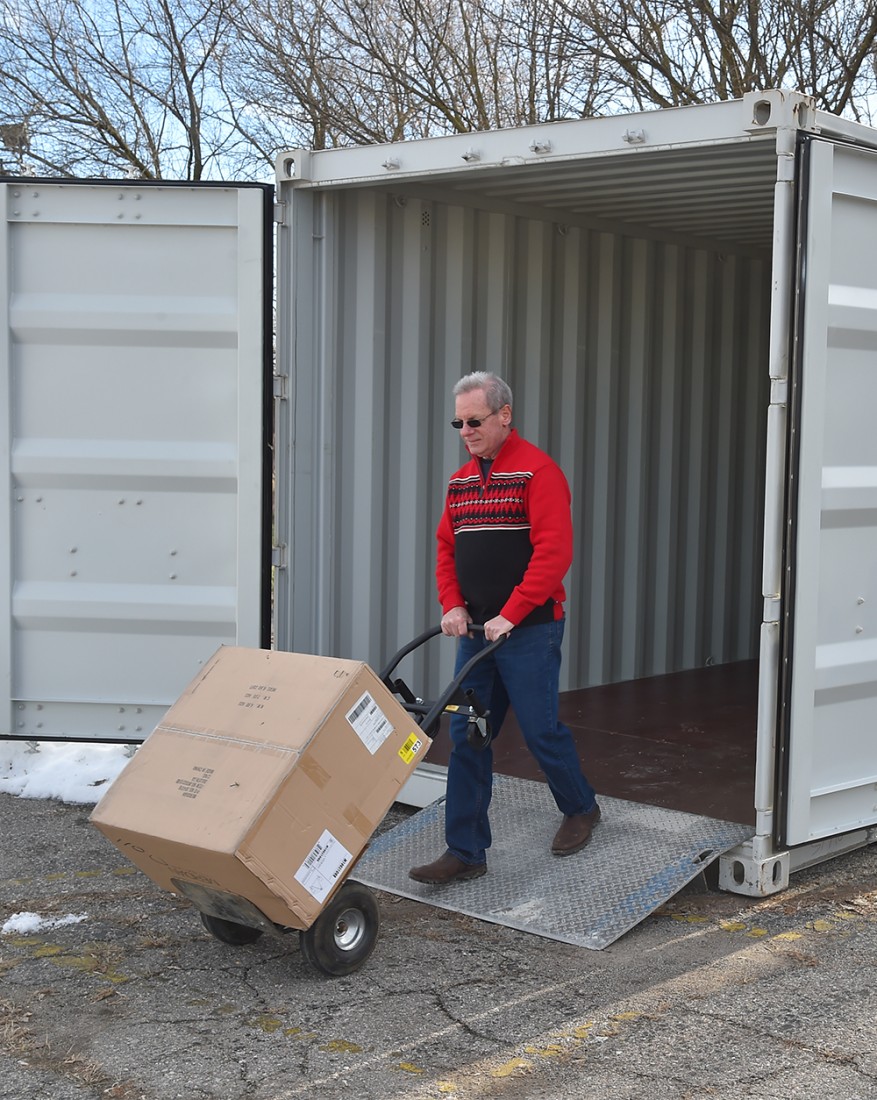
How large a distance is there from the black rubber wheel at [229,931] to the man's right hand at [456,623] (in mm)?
1204

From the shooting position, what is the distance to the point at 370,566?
653 cm

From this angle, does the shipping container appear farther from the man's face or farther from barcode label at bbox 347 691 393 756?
barcode label at bbox 347 691 393 756

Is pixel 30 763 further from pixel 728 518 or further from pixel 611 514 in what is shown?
pixel 728 518

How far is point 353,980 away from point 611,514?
427 centimetres

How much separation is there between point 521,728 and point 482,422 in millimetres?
1105

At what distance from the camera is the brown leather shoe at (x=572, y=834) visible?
17.1 ft

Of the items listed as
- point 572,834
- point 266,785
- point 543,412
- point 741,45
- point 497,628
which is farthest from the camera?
point 741,45

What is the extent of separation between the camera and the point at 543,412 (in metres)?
7.56

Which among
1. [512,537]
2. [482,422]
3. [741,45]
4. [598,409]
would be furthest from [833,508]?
[741,45]

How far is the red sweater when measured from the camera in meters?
4.81

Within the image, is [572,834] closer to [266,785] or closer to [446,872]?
[446,872]

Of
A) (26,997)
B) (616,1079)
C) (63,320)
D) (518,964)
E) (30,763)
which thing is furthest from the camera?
(30,763)

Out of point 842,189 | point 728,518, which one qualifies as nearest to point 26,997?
point 842,189

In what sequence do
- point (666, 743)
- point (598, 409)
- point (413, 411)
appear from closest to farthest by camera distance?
point (413, 411)
point (666, 743)
point (598, 409)
